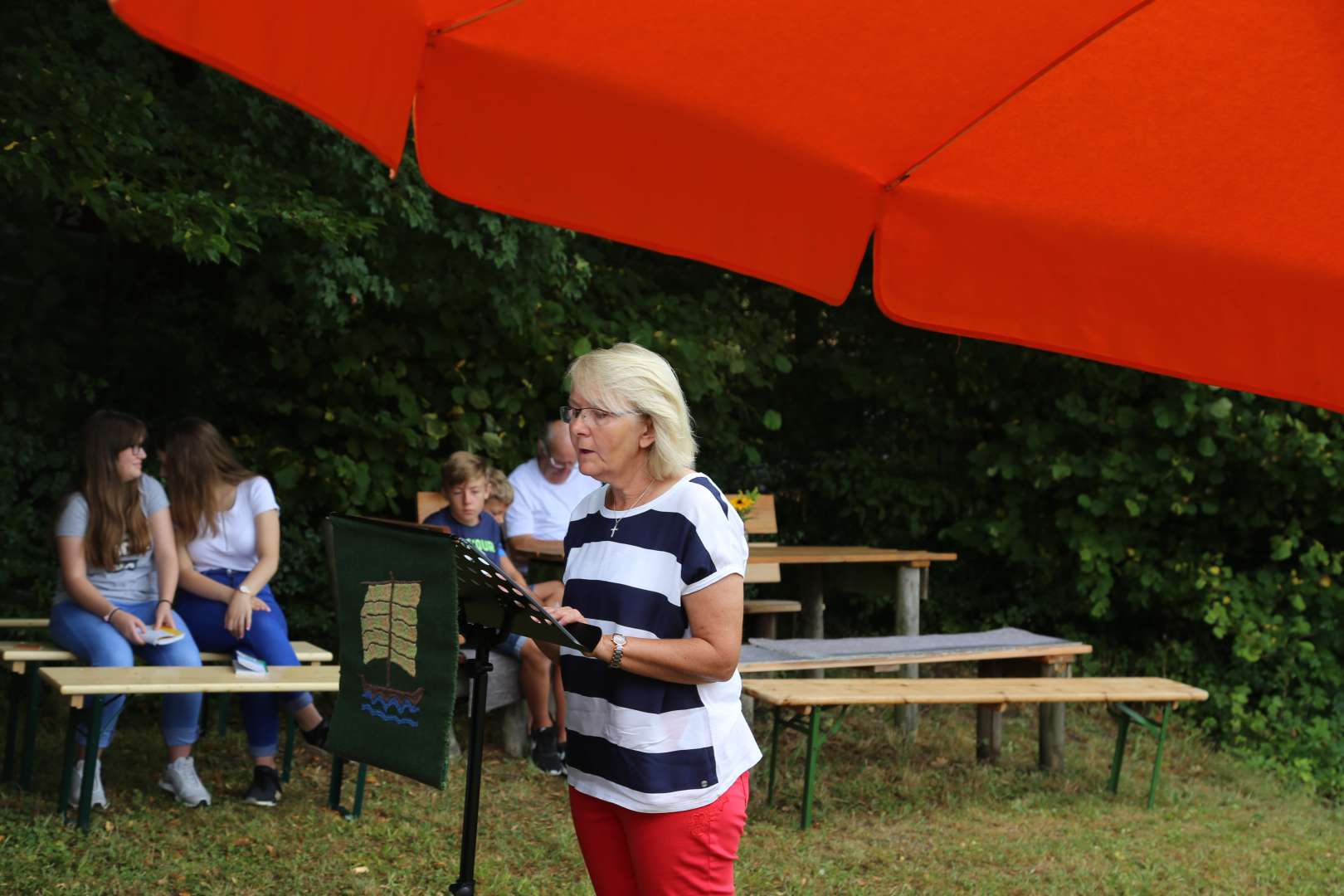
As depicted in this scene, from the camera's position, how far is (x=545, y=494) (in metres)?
7.19

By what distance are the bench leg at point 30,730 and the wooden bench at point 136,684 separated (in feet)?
1.01

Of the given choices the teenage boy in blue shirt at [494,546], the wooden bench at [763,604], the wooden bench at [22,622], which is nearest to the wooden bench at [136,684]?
the wooden bench at [22,622]

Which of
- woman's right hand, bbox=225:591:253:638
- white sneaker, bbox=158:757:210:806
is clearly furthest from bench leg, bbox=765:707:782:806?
white sneaker, bbox=158:757:210:806

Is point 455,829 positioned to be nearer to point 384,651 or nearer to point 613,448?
point 384,651

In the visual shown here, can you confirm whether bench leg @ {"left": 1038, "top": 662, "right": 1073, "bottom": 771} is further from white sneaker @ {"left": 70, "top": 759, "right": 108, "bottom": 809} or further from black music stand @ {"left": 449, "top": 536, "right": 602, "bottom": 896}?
black music stand @ {"left": 449, "top": 536, "right": 602, "bottom": 896}

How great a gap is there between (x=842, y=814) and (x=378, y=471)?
11.5ft

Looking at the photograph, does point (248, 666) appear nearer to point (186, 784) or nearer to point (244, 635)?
point (244, 635)

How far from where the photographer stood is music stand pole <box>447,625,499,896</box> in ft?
9.34

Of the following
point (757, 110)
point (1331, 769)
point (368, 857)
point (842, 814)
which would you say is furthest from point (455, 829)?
point (1331, 769)

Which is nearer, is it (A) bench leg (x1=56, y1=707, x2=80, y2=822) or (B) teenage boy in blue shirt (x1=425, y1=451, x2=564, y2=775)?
(A) bench leg (x1=56, y1=707, x2=80, y2=822)

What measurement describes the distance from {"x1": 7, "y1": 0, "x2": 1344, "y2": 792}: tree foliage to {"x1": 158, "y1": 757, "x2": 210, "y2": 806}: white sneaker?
137 cm

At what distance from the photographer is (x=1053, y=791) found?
688 cm

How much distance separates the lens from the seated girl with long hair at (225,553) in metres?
5.77

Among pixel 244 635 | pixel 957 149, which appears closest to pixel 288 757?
pixel 244 635
